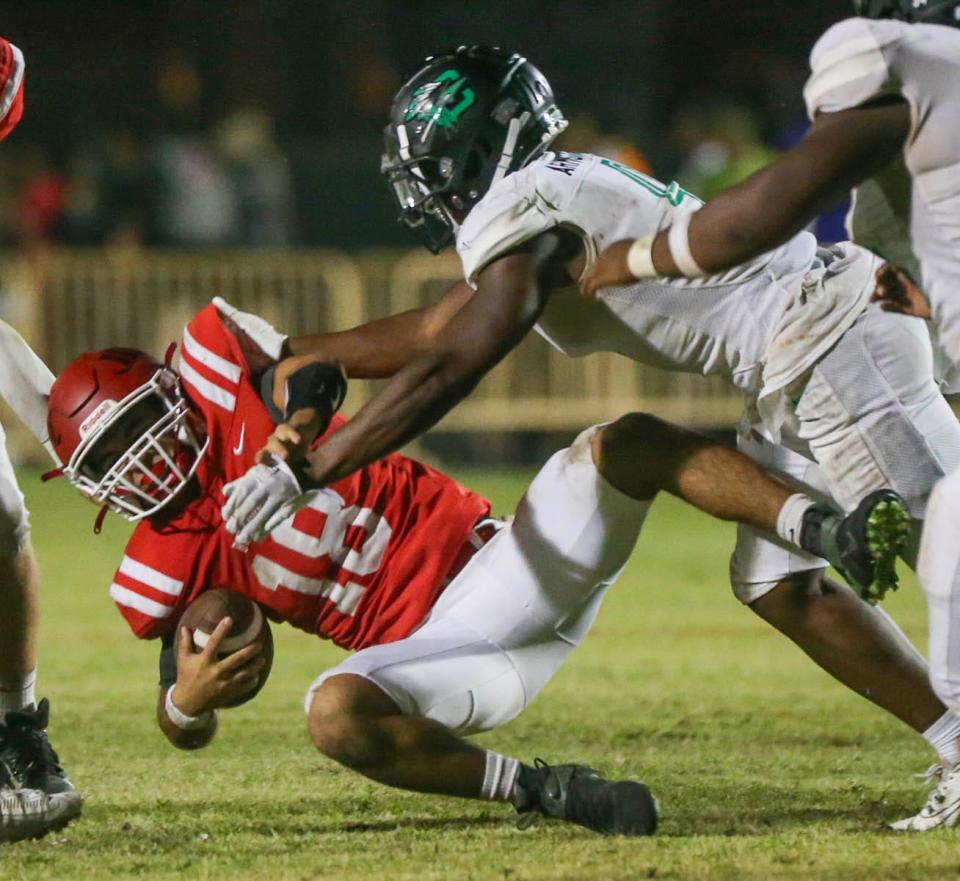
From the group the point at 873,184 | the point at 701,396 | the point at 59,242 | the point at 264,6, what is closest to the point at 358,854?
the point at 873,184

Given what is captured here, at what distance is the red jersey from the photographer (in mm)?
3969

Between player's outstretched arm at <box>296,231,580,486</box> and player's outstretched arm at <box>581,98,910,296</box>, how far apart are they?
0.21 meters

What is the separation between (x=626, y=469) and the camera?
3.84 m

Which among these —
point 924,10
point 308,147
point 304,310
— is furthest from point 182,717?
point 308,147

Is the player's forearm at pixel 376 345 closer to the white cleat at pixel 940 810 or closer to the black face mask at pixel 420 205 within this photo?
the black face mask at pixel 420 205

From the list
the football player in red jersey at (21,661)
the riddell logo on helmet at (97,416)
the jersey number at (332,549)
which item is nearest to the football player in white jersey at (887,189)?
the jersey number at (332,549)

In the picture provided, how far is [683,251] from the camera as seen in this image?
349 centimetres

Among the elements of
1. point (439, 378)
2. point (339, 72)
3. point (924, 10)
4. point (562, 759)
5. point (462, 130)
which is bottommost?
point (562, 759)

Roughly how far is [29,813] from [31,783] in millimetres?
121

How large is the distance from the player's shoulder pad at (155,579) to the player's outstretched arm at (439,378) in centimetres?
49

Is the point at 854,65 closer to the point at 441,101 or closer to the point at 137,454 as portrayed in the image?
the point at 441,101

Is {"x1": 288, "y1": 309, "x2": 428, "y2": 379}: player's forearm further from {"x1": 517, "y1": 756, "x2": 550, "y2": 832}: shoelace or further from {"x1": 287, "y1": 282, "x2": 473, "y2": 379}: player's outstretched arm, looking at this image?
{"x1": 517, "y1": 756, "x2": 550, "y2": 832}: shoelace

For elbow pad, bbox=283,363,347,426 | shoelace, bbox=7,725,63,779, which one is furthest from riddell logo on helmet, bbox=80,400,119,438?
shoelace, bbox=7,725,63,779

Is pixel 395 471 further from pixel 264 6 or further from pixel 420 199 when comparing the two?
pixel 264 6
